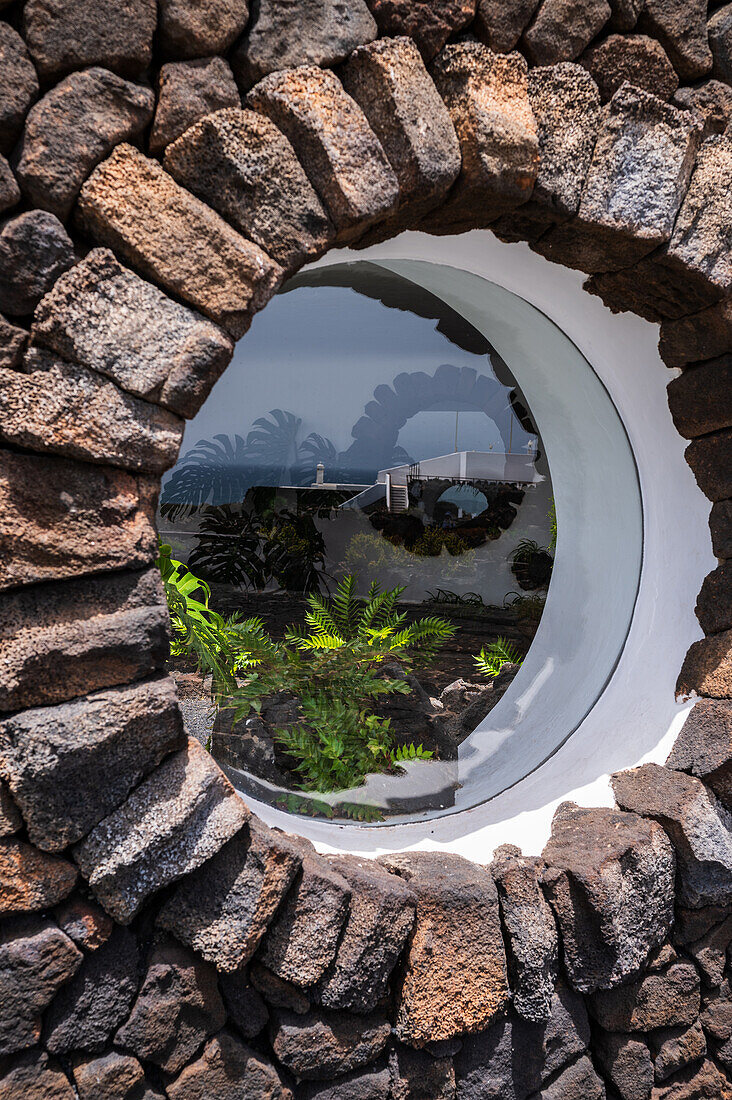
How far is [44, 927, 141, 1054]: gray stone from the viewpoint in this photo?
142 cm

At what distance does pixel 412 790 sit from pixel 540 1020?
1.16 meters

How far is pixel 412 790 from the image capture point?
2.93m

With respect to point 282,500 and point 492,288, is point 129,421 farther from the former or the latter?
point 282,500

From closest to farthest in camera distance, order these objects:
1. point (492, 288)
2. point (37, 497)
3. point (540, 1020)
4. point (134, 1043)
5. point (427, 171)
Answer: point (37, 497), point (134, 1043), point (427, 171), point (540, 1020), point (492, 288)

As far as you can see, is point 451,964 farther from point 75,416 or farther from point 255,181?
point 255,181

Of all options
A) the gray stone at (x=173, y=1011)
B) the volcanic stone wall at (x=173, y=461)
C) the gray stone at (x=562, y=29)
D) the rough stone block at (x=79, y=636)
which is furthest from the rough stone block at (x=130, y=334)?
the gray stone at (x=173, y=1011)

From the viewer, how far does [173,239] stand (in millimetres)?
1443

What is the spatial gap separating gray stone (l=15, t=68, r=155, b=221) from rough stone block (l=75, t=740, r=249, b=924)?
1.11m

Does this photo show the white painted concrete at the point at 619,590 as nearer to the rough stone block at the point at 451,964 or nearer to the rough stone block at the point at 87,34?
the rough stone block at the point at 451,964

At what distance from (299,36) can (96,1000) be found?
76.9 inches

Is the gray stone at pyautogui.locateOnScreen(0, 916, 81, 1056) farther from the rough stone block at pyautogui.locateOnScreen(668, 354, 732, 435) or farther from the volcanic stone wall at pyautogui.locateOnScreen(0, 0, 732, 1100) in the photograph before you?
the rough stone block at pyautogui.locateOnScreen(668, 354, 732, 435)

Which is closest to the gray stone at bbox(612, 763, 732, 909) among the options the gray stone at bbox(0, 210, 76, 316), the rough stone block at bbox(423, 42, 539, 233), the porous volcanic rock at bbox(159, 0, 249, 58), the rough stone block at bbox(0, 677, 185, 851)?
the rough stone block at bbox(0, 677, 185, 851)

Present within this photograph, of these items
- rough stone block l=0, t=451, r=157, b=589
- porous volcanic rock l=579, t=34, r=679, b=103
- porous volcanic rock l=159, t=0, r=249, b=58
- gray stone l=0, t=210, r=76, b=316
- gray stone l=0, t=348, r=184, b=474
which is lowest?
rough stone block l=0, t=451, r=157, b=589

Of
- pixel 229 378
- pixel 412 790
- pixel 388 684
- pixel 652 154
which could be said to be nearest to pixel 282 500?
pixel 229 378
